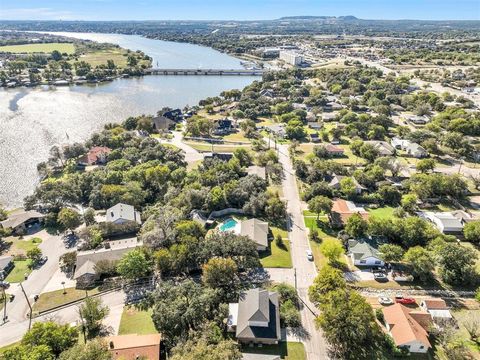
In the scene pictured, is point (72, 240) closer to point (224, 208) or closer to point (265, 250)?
point (224, 208)

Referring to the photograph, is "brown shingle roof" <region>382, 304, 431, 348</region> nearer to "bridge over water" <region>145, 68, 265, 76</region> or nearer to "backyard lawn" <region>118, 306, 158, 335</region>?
"backyard lawn" <region>118, 306, 158, 335</region>

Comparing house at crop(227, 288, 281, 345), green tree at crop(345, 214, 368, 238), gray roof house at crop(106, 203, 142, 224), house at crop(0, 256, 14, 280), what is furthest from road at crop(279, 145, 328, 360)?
house at crop(0, 256, 14, 280)

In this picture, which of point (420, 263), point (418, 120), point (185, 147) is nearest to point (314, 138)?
point (185, 147)

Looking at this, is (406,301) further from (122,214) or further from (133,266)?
(122,214)

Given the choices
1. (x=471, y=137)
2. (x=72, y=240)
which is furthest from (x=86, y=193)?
(x=471, y=137)

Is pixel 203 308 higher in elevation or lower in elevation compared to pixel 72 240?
higher

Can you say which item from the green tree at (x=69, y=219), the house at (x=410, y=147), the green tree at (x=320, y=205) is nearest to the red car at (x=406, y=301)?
the green tree at (x=320, y=205)
